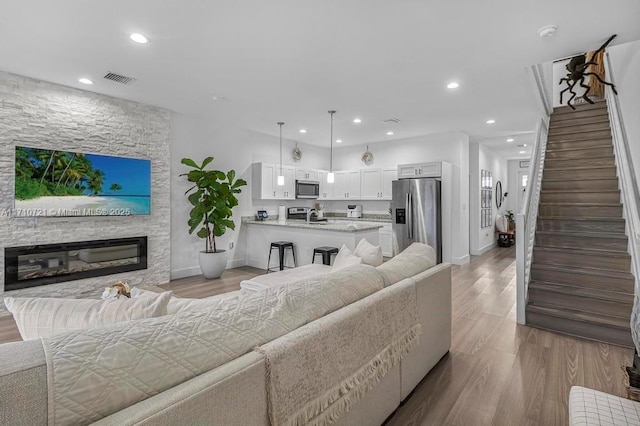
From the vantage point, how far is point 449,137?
21.6 ft

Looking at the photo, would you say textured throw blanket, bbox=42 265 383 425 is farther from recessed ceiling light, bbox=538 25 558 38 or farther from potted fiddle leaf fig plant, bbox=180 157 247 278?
potted fiddle leaf fig plant, bbox=180 157 247 278

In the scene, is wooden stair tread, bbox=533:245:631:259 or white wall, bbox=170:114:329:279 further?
white wall, bbox=170:114:329:279

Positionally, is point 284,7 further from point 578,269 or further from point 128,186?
point 578,269

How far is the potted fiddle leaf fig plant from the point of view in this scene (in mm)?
5074

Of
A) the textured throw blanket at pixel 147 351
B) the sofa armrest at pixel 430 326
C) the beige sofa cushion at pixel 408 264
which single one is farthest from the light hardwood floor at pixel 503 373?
the textured throw blanket at pixel 147 351

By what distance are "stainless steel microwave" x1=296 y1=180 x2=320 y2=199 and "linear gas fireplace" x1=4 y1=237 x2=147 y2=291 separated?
3351mm

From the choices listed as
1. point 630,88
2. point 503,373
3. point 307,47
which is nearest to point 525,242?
point 503,373

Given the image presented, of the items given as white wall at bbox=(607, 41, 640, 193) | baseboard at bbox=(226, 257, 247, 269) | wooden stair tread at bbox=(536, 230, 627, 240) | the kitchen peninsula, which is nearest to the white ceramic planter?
baseboard at bbox=(226, 257, 247, 269)

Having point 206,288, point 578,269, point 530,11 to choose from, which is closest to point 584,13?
point 530,11

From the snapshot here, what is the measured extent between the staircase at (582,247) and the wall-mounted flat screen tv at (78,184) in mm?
5215

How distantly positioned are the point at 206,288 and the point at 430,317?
348 centimetres

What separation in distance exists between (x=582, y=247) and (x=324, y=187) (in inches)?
210

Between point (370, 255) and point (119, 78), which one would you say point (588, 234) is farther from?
point (119, 78)

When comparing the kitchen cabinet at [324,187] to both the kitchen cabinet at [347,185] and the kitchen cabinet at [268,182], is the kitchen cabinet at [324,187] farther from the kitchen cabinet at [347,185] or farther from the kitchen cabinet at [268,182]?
the kitchen cabinet at [268,182]
